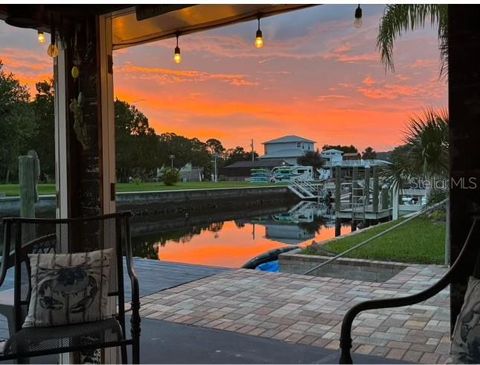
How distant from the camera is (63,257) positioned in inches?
78.7

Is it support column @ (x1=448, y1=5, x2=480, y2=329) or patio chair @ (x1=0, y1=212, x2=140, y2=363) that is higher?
support column @ (x1=448, y1=5, x2=480, y2=329)

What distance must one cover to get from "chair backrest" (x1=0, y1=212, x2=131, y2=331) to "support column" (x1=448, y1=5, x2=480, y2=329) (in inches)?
53.4

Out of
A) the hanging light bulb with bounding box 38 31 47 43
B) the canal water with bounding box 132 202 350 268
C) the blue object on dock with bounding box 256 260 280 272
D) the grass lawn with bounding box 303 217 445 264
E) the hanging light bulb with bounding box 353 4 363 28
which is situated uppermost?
the hanging light bulb with bounding box 353 4 363 28

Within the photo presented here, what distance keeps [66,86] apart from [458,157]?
1804 millimetres

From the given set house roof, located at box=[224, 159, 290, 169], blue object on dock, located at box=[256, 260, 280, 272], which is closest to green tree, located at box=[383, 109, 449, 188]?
blue object on dock, located at box=[256, 260, 280, 272]

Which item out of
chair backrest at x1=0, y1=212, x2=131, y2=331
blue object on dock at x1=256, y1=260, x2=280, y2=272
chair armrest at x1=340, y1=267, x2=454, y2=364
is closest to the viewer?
chair armrest at x1=340, y1=267, x2=454, y2=364

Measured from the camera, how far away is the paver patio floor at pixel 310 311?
9.63ft

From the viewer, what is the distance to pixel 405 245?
6.76 meters

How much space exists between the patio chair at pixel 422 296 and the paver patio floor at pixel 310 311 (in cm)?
126

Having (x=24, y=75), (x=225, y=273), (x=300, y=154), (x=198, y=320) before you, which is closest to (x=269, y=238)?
(x=225, y=273)

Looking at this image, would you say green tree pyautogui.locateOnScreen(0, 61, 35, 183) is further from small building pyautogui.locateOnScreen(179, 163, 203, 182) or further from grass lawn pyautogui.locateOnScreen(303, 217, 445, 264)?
small building pyautogui.locateOnScreen(179, 163, 203, 182)

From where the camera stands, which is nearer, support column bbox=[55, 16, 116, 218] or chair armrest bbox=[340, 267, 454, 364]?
chair armrest bbox=[340, 267, 454, 364]

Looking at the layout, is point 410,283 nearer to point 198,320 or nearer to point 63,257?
point 198,320

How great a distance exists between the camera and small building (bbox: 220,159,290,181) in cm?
2796
